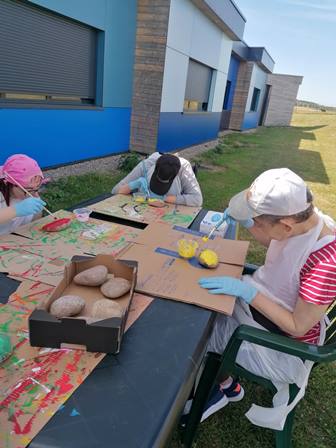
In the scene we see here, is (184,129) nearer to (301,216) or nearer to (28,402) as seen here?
(301,216)

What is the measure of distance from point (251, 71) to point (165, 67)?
395 inches

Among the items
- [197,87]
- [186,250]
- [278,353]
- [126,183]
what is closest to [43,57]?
[126,183]

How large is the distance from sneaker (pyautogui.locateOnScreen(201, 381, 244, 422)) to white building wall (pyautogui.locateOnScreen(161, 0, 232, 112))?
19.8 feet

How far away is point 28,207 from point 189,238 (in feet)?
2.91

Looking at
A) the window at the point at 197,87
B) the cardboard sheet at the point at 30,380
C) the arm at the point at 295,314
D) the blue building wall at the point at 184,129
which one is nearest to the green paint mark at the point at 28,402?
the cardboard sheet at the point at 30,380

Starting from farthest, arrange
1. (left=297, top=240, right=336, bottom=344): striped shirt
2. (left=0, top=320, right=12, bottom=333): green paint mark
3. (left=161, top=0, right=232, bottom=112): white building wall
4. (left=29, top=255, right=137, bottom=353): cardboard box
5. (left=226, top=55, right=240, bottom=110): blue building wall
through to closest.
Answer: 1. (left=226, top=55, right=240, bottom=110): blue building wall
2. (left=161, top=0, right=232, bottom=112): white building wall
3. (left=297, top=240, right=336, bottom=344): striped shirt
4. (left=0, top=320, right=12, bottom=333): green paint mark
5. (left=29, top=255, right=137, bottom=353): cardboard box

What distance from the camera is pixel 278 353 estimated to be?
1346 millimetres

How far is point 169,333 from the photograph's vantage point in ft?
3.55

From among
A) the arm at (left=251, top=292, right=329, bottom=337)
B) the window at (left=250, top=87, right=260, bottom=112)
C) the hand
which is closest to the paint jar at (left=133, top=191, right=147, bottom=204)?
the hand

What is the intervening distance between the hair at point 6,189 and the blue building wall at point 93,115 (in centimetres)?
272

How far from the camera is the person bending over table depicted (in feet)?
3.92

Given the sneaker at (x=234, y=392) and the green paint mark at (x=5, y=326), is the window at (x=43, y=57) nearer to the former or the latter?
the green paint mark at (x=5, y=326)

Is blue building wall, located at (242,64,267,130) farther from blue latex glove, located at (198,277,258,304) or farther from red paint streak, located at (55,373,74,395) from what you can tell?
red paint streak, located at (55,373,74,395)

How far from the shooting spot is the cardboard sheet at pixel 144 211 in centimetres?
206
